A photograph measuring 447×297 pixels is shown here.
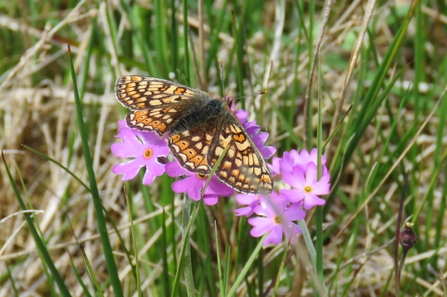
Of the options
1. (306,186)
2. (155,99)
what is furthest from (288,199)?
(155,99)

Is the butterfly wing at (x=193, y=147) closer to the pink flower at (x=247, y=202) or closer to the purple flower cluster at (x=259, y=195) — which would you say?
the purple flower cluster at (x=259, y=195)

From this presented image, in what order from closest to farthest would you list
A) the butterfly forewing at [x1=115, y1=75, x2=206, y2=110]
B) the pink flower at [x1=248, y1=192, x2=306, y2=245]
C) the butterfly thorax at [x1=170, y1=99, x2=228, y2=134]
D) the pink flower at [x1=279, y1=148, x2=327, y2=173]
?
1. the pink flower at [x1=248, y1=192, x2=306, y2=245]
2. the pink flower at [x1=279, y1=148, x2=327, y2=173]
3. the butterfly thorax at [x1=170, y1=99, x2=228, y2=134]
4. the butterfly forewing at [x1=115, y1=75, x2=206, y2=110]

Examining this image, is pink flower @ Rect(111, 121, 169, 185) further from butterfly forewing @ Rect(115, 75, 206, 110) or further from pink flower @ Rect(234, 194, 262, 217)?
pink flower @ Rect(234, 194, 262, 217)

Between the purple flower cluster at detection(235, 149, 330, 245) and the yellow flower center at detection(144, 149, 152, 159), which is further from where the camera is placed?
the yellow flower center at detection(144, 149, 152, 159)

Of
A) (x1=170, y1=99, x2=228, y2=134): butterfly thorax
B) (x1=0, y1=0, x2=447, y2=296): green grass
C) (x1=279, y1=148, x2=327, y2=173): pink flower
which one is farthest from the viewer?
(x1=0, y1=0, x2=447, y2=296): green grass

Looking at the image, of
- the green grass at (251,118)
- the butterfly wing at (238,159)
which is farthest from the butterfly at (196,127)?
the green grass at (251,118)

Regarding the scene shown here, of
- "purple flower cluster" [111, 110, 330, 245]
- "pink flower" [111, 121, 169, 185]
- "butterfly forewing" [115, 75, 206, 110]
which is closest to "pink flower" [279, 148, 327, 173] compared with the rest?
"purple flower cluster" [111, 110, 330, 245]
